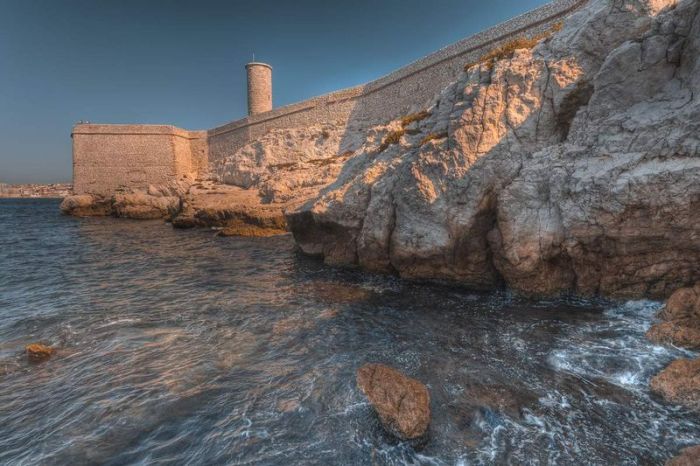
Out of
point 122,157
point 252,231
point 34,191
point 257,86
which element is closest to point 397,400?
point 252,231

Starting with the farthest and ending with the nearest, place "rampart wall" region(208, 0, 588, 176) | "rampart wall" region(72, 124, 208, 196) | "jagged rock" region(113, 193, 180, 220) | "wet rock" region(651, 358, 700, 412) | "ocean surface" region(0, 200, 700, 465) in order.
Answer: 1. "rampart wall" region(72, 124, 208, 196)
2. "jagged rock" region(113, 193, 180, 220)
3. "rampart wall" region(208, 0, 588, 176)
4. "wet rock" region(651, 358, 700, 412)
5. "ocean surface" region(0, 200, 700, 465)

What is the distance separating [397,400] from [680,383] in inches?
136

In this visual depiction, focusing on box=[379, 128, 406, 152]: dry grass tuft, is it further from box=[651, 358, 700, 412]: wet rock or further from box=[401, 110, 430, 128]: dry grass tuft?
box=[651, 358, 700, 412]: wet rock

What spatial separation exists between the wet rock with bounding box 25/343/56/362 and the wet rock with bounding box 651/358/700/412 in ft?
30.3

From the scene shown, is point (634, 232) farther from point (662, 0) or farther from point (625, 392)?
point (662, 0)

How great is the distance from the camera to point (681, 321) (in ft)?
19.3

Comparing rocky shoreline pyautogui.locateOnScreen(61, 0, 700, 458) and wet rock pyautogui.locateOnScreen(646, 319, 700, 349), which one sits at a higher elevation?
rocky shoreline pyautogui.locateOnScreen(61, 0, 700, 458)

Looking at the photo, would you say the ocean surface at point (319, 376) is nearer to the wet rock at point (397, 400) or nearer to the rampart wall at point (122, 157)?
the wet rock at point (397, 400)

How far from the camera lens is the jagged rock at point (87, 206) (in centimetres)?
3722


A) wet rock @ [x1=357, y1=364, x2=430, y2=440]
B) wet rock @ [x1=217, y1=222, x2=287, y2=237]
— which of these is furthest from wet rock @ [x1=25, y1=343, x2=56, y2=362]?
wet rock @ [x1=217, y1=222, x2=287, y2=237]

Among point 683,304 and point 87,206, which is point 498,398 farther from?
point 87,206

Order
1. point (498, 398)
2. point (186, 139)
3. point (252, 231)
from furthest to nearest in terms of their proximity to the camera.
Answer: point (186, 139)
point (252, 231)
point (498, 398)

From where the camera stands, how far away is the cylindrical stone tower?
44.5 meters

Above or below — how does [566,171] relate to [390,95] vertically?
below
